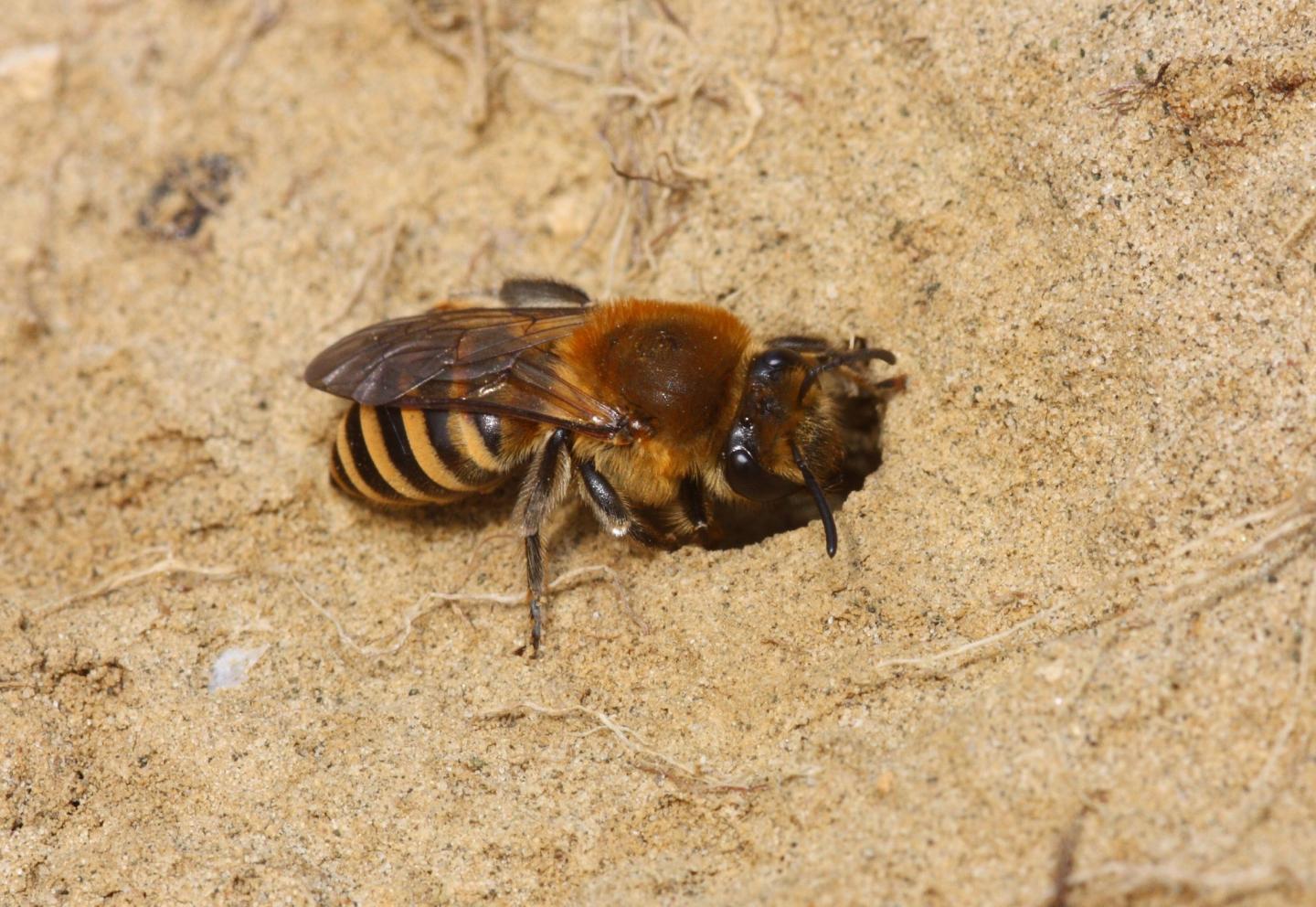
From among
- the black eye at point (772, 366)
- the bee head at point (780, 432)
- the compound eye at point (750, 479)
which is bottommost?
the compound eye at point (750, 479)

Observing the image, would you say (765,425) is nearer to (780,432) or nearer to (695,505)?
(780,432)

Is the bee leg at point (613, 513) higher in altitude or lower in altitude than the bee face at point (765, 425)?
lower

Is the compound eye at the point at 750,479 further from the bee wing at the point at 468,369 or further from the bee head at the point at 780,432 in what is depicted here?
the bee wing at the point at 468,369

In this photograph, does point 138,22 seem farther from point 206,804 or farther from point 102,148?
point 206,804

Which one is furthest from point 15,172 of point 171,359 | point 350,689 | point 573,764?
point 573,764

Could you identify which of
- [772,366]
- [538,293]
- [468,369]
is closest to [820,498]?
[772,366]

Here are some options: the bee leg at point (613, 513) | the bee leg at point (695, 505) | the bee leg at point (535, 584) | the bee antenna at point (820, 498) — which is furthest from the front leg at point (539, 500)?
the bee antenna at point (820, 498)
